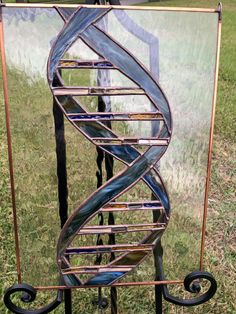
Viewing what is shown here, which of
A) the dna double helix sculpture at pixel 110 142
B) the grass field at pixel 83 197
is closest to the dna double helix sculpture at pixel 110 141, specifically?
the dna double helix sculpture at pixel 110 142

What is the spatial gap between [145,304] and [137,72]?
44.6 inches

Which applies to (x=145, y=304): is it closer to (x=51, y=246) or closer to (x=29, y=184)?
(x=51, y=246)

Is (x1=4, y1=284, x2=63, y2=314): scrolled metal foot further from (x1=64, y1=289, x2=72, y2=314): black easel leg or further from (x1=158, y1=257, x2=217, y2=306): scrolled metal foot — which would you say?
(x1=158, y1=257, x2=217, y2=306): scrolled metal foot

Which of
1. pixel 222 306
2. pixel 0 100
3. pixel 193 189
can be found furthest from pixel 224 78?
pixel 193 189

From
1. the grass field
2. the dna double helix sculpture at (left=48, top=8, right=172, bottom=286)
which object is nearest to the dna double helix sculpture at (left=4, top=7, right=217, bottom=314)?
the dna double helix sculpture at (left=48, top=8, right=172, bottom=286)

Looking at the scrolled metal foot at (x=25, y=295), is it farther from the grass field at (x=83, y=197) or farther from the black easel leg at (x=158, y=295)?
the black easel leg at (x=158, y=295)

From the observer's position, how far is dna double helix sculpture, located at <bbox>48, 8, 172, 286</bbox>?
0.99 m

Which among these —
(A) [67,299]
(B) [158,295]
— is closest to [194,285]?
(B) [158,295]

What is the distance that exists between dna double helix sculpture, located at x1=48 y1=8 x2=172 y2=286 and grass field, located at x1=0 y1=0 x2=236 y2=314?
12cm

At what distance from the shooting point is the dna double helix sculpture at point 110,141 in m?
0.99

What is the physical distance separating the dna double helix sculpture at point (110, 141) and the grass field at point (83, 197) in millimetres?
119

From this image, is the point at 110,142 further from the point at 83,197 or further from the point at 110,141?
the point at 83,197

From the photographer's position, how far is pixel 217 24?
105 cm

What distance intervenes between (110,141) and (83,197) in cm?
23
